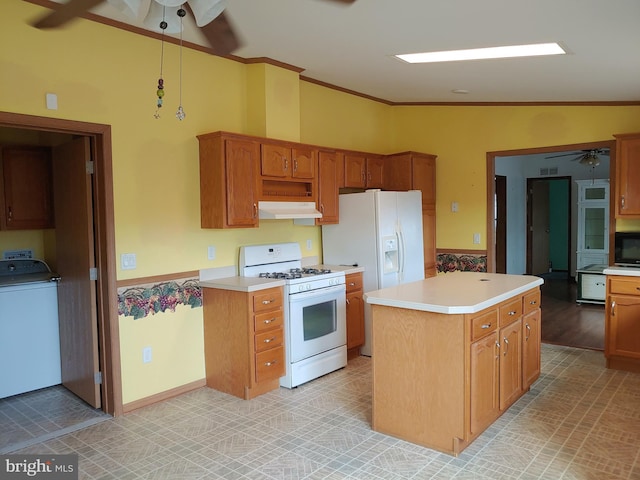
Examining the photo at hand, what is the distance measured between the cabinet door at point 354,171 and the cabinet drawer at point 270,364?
1952 millimetres

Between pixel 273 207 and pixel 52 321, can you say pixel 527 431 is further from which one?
pixel 52 321

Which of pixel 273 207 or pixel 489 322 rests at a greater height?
pixel 273 207

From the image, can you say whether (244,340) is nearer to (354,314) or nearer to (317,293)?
(317,293)

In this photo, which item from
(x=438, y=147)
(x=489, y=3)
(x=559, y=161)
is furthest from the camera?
(x=559, y=161)

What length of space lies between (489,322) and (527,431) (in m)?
0.80

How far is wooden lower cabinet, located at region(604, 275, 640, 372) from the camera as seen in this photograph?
4.30 m

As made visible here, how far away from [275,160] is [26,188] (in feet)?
7.39

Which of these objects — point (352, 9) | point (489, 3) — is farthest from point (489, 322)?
point (352, 9)

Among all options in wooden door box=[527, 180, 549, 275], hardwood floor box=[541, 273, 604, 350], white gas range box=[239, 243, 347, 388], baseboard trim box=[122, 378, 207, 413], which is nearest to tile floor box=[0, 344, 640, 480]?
baseboard trim box=[122, 378, 207, 413]

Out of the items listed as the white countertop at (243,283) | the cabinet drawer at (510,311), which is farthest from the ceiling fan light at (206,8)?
the cabinet drawer at (510,311)

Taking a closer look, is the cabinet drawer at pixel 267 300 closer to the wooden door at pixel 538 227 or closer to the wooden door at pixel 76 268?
the wooden door at pixel 76 268

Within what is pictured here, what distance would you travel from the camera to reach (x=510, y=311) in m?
3.39

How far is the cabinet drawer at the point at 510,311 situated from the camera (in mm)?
3270

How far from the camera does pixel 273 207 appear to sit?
4.29 m
